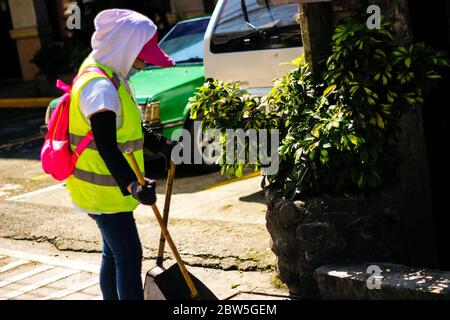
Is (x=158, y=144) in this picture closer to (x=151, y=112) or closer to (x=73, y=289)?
(x=73, y=289)

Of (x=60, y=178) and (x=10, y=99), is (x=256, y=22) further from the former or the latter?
(x=10, y=99)

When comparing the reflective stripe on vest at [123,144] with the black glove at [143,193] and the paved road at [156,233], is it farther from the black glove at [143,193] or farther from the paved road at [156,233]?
the paved road at [156,233]

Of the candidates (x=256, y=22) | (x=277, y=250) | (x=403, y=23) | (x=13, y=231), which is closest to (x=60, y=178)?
(x=277, y=250)

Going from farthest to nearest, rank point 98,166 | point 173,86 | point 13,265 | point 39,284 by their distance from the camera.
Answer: point 173,86
point 13,265
point 39,284
point 98,166

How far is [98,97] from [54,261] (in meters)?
2.90

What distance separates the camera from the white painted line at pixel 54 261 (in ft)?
22.3

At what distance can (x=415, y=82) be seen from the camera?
527 cm

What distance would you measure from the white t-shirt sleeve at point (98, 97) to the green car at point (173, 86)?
4422mm

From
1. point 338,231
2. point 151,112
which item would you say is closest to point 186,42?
point 151,112

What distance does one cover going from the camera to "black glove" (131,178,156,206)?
14.4 ft

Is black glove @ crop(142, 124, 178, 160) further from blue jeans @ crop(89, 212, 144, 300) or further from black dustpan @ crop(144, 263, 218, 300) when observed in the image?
black dustpan @ crop(144, 263, 218, 300)

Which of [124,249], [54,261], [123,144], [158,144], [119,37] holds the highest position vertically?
[119,37]

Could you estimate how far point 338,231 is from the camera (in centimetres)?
531

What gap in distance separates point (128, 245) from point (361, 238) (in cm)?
148
